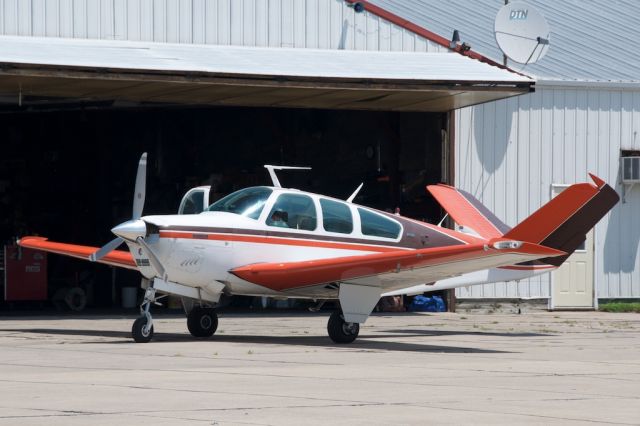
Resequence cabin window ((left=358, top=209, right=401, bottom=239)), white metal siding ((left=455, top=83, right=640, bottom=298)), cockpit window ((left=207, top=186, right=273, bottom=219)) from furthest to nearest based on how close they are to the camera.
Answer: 1. white metal siding ((left=455, top=83, right=640, bottom=298))
2. cabin window ((left=358, top=209, right=401, bottom=239))
3. cockpit window ((left=207, top=186, right=273, bottom=219))

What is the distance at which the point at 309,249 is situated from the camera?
16.2 metres

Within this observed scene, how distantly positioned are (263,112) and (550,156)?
23.6 ft

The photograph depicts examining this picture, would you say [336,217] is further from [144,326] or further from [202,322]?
[144,326]

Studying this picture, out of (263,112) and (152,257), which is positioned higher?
(263,112)

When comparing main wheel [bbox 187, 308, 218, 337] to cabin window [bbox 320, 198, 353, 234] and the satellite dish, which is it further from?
the satellite dish

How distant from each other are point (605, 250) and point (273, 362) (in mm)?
15690

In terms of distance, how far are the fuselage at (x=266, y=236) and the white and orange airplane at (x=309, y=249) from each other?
1 centimetres

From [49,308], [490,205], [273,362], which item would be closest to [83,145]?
[49,308]

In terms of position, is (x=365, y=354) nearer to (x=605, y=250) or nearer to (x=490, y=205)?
(x=490, y=205)

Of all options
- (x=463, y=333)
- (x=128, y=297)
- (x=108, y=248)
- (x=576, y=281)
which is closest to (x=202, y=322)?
(x=108, y=248)

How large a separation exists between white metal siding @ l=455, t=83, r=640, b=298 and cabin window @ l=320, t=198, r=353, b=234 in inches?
361

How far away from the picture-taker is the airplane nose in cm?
1457

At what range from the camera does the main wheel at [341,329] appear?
617 inches

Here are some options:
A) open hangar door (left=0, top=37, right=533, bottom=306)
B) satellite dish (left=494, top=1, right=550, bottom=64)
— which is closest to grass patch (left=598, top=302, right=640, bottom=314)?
open hangar door (left=0, top=37, right=533, bottom=306)
